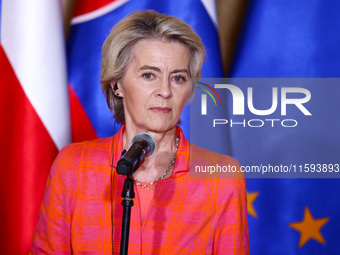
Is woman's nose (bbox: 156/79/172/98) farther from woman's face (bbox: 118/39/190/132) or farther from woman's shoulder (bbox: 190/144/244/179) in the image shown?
woman's shoulder (bbox: 190/144/244/179)

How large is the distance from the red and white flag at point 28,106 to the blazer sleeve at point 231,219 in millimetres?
732

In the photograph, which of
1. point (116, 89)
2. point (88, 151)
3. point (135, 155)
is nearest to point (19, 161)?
point (88, 151)

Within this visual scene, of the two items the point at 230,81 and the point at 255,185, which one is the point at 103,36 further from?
the point at 255,185

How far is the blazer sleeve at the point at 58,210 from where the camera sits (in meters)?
1.45

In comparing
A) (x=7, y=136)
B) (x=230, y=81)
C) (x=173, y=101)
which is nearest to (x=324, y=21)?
(x=230, y=81)

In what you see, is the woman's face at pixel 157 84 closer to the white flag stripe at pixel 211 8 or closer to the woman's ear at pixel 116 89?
the woman's ear at pixel 116 89

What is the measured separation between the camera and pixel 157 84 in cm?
142

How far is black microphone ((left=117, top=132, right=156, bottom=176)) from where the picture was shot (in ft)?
2.72

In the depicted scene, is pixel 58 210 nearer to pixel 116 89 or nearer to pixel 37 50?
pixel 116 89

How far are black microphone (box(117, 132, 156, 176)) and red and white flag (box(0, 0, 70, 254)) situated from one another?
0.97 metres

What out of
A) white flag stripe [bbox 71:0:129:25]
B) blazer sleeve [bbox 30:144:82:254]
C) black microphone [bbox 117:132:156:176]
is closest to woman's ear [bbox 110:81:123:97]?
blazer sleeve [bbox 30:144:82:254]

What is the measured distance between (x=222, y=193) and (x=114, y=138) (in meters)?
0.42

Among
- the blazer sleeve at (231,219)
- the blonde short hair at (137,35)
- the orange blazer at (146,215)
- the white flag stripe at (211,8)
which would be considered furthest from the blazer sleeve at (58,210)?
the white flag stripe at (211,8)

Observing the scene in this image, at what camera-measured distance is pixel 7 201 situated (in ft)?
6.14
